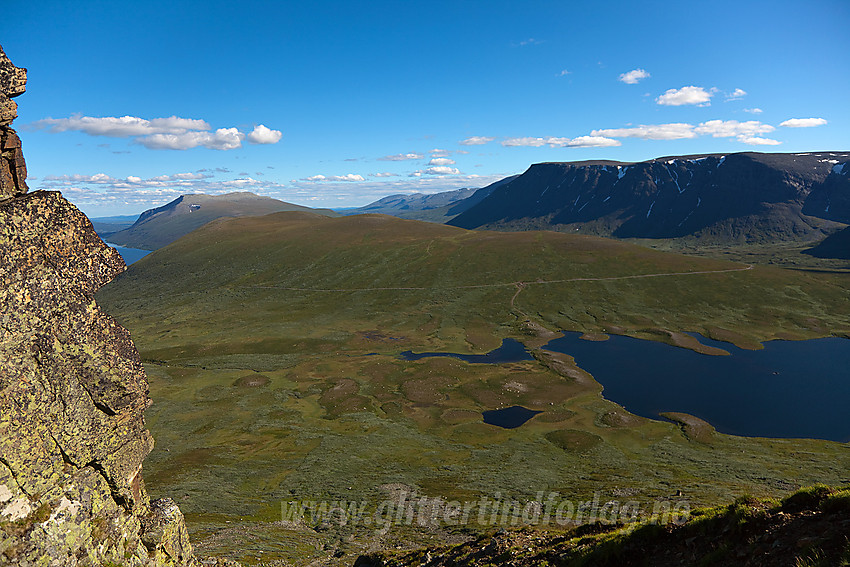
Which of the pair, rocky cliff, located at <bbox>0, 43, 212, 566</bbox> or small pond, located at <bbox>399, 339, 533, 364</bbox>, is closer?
rocky cliff, located at <bbox>0, 43, 212, 566</bbox>

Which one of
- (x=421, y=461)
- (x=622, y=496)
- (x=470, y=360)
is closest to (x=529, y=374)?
(x=470, y=360)

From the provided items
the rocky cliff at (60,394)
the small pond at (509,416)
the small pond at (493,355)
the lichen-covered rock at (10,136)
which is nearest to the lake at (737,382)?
the small pond at (493,355)

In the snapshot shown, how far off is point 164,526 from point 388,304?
15023 cm

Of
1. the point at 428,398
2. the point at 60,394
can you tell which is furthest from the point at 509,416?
the point at 60,394

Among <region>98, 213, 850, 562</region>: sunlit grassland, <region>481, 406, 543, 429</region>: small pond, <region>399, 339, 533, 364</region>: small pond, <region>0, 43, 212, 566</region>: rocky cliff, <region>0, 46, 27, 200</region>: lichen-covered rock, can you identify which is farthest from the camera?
<region>399, 339, 533, 364</region>: small pond

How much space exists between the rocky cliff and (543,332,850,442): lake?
266 ft

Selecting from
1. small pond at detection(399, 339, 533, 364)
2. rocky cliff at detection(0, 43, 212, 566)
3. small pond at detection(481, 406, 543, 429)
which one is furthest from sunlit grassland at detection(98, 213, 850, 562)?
rocky cliff at detection(0, 43, 212, 566)

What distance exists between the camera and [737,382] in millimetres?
91750

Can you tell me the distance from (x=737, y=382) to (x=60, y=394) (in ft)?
368

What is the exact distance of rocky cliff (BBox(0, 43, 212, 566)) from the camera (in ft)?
43.1

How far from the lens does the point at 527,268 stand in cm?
19400

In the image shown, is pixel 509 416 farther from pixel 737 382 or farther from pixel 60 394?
pixel 60 394

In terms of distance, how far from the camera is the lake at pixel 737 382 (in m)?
74.2

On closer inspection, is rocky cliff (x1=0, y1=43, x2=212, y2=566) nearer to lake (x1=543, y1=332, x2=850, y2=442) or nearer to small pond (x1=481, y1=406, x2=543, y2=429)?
small pond (x1=481, y1=406, x2=543, y2=429)
